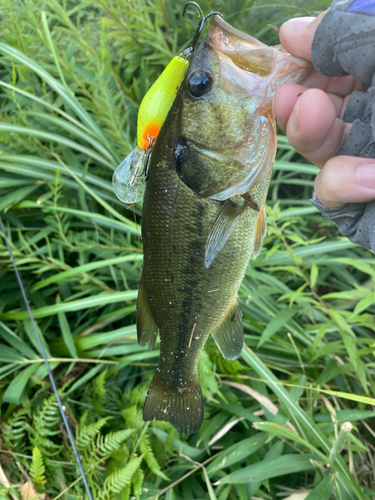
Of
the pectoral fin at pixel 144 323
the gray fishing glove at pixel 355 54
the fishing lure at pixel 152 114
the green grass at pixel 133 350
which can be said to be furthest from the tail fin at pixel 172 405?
the gray fishing glove at pixel 355 54

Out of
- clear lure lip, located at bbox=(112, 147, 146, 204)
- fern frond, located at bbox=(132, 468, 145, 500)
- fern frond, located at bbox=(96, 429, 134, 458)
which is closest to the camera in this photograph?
clear lure lip, located at bbox=(112, 147, 146, 204)

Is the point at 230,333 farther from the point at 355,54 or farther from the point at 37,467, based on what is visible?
the point at 37,467

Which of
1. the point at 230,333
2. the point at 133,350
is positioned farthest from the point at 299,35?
the point at 133,350

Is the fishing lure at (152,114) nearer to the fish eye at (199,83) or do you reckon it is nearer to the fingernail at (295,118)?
the fish eye at (199,83)

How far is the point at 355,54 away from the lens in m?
0.65

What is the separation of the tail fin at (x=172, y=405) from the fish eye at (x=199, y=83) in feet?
2.92

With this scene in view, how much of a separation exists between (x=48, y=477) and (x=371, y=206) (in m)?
1.75

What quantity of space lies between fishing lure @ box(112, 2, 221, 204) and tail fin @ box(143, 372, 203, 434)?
0.67 metres

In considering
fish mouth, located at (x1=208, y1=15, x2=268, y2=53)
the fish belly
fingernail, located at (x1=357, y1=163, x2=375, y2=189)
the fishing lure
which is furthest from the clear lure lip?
fingernail, located at (x1=357, y1=163, x2=375, y2=189)

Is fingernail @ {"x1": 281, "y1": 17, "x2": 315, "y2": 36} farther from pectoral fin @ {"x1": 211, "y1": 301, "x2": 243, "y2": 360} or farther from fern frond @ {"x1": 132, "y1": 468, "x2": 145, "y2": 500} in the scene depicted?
fern frond @ {"x1": 132, "y1": 468, "x2": 145, "y2": 500}

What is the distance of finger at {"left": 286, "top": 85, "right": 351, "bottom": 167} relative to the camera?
2.32 feet

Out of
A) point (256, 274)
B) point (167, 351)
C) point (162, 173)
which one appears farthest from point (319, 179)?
point (256, 274)

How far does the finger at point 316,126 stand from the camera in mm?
707

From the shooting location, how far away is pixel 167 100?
34.8 inches
